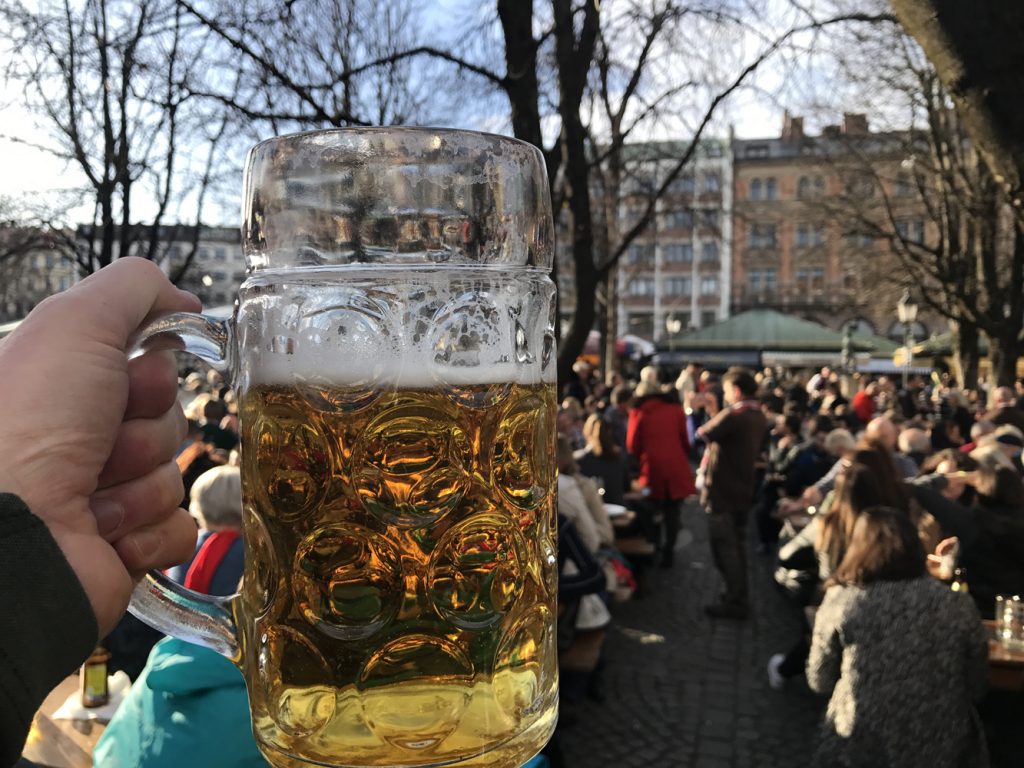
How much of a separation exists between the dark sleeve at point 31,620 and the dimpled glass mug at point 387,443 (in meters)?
0.17

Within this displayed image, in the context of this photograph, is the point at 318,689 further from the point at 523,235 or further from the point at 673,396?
the point at 673,396

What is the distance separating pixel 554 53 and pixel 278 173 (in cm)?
387

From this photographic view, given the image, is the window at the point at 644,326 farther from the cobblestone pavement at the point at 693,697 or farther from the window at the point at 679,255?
the cobblestone pavement at the point at 693,697

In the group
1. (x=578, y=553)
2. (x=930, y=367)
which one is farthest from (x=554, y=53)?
(x=930, y=367)

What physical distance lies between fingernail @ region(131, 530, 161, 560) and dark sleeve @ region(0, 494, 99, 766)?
184 mm

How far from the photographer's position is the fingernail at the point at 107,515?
0.85 m

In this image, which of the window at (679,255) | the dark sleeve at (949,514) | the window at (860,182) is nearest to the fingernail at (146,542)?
the dark sleeve at (949,514)

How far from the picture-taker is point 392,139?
0.74m

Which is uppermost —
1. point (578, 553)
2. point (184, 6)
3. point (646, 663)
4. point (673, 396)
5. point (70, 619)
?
point (184, 6)

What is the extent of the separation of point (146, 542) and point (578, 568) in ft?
10.4

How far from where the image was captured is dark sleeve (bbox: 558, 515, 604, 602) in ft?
12.4

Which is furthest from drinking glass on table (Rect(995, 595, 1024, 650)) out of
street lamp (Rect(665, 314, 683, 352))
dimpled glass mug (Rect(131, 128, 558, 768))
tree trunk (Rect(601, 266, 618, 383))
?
street lamp (Rect(665, 314, 683, 352))

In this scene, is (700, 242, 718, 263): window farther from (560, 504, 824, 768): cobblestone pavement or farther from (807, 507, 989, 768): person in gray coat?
(807, 507, 989, 768): person in gray coat

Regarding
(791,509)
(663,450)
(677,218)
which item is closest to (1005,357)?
(663,450)
